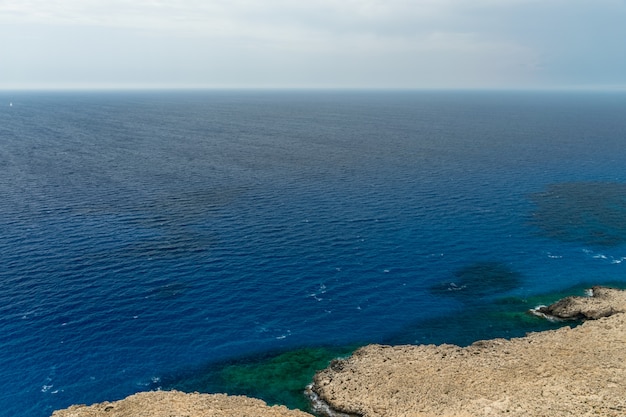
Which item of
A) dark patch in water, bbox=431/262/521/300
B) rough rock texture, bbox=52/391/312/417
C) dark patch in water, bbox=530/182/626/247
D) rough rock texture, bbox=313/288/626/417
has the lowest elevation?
rough rock texture, bbox=52/391/312/417

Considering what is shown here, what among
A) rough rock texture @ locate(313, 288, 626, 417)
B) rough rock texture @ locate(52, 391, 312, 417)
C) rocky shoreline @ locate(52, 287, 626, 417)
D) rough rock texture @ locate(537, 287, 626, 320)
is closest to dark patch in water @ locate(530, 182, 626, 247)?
rough rock texture @ locate(537, 287, 626, 320)

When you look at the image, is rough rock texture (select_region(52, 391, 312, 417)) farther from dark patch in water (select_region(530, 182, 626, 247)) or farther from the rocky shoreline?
dark patch in water (select_region(530, 182, 626, 247))

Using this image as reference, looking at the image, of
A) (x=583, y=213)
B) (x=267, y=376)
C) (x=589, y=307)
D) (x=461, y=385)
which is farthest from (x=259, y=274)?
(x=583, y=213)

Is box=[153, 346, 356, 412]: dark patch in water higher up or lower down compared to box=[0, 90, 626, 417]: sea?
lower down

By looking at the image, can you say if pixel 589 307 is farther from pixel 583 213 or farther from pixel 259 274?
pixel 259 274

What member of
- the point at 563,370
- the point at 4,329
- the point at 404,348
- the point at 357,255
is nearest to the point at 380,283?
the point at 357,255
